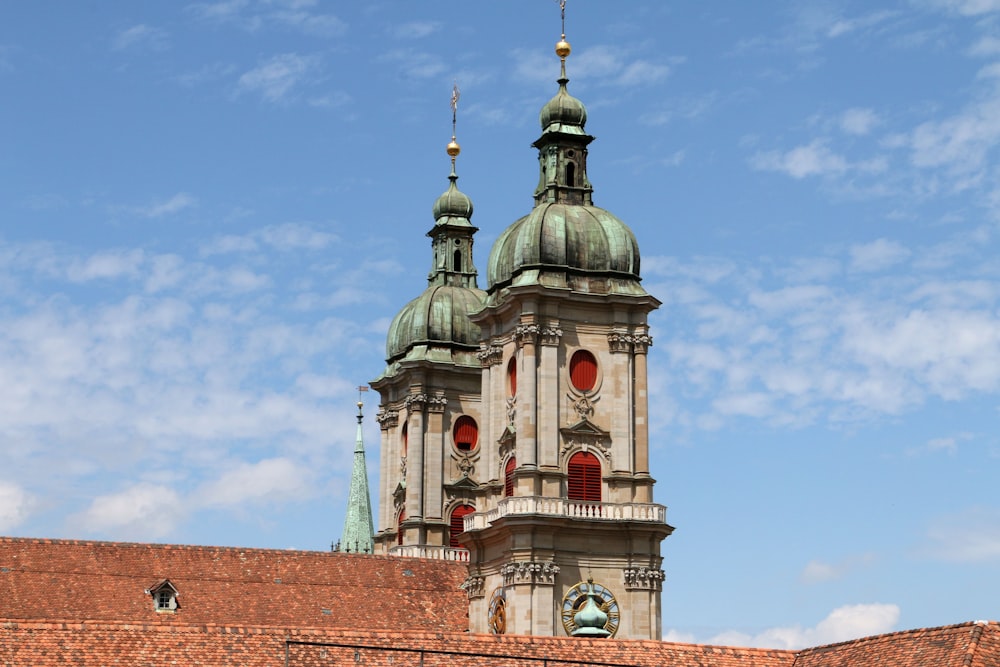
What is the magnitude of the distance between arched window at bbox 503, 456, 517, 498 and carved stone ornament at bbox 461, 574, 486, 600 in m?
3.12

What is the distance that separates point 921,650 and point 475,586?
27826mm

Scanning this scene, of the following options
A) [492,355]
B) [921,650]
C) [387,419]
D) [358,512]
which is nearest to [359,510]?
[358,512]

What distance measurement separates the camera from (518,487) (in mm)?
71000

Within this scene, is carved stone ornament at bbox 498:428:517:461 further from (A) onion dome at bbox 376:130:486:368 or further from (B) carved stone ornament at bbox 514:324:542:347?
(A) onion dome at bbox 376:130:486:368

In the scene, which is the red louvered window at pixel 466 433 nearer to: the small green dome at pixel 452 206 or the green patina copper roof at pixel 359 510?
the small green dome at pixel 452 206

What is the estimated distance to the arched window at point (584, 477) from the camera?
72.0 metres

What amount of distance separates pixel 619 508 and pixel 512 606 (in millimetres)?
5204

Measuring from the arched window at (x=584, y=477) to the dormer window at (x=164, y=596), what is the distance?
47.1 ft

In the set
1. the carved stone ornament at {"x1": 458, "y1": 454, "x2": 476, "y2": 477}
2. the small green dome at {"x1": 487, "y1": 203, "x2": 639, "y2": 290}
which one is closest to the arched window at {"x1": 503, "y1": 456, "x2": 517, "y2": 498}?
the small green dome at {"x1": 487, "y1": 203, "x2": 639, "y2": 290}

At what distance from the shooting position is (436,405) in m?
84.1

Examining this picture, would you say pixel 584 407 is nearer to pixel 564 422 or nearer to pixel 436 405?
pixel 564 422

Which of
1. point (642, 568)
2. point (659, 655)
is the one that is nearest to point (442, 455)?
point (642, 568)

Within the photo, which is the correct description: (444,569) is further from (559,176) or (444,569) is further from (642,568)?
(559,176)

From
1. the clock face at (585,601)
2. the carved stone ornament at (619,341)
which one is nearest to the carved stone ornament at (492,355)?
the carved stone ornament at (619,341)
